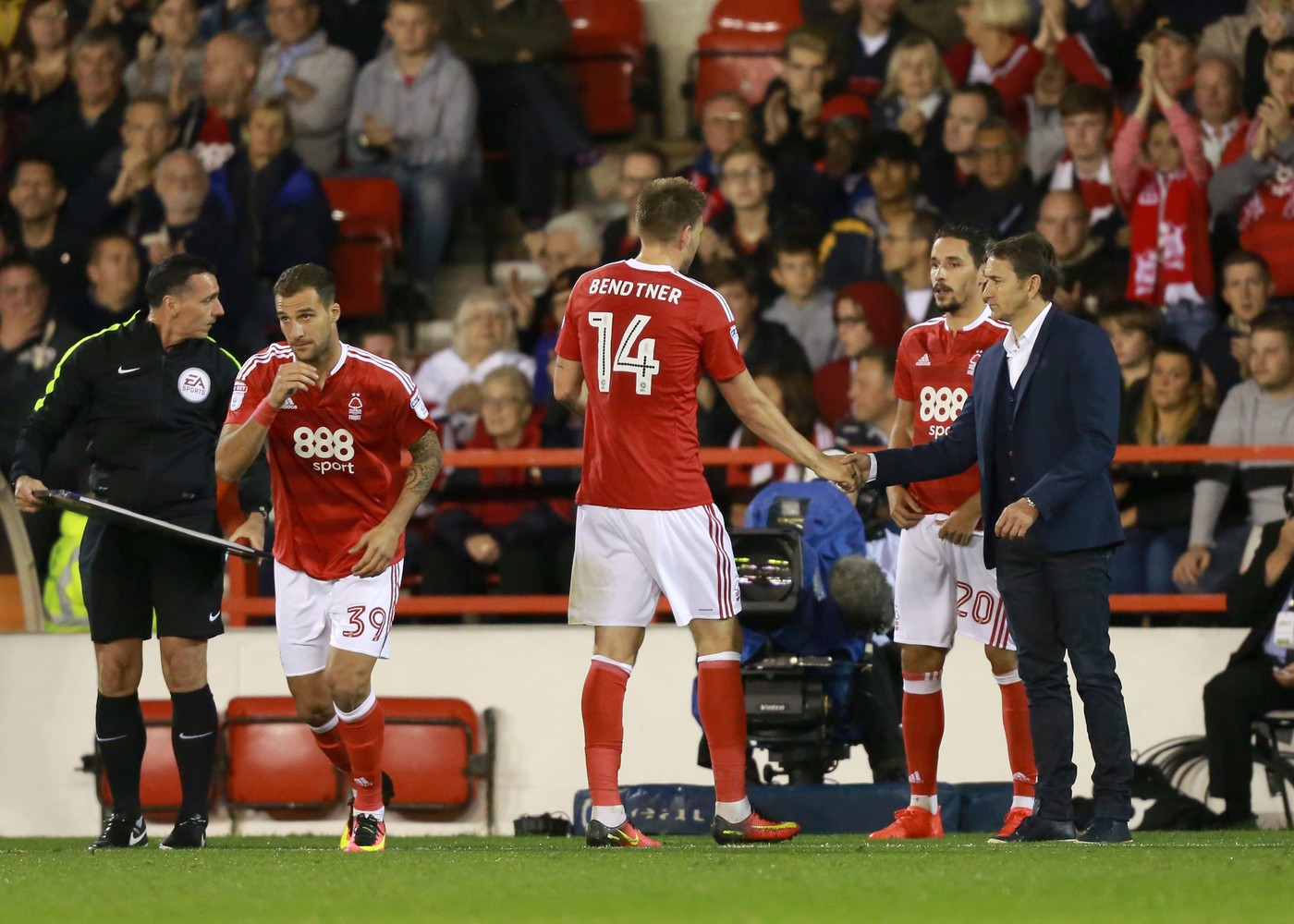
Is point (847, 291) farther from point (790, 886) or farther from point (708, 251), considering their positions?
point (790, 886)

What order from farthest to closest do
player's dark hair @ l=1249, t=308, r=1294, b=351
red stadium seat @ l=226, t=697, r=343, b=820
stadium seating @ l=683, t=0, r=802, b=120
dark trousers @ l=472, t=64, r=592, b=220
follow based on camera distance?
stadium seating @ l=683, t=0, r=802, b=120, dark trousers @ l=472, t=64, r=592, b=220, red stadium seat @ l=226, t=697, r=343, b=820, player's dark hair @ l=1249, t=308, r=1294, b=351

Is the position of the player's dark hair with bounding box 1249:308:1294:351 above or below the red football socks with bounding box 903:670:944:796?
above

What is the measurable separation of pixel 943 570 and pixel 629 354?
5.05ft

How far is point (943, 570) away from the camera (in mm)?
6980

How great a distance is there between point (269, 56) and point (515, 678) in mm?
5794

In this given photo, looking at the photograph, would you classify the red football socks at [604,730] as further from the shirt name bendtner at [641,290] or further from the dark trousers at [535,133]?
the dark trousers at [535,133]

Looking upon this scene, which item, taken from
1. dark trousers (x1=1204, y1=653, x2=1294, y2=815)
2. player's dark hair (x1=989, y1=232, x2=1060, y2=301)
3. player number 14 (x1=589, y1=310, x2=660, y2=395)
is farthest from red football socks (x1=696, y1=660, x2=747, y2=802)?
dark trousers (x1=1204, y1=653, x2=1294, y2=815)

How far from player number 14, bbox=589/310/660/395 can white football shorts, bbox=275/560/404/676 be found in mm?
1148

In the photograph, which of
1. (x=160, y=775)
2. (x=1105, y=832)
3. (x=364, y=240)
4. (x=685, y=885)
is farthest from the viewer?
(x=364, y=240)

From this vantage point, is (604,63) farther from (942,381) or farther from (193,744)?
(193,744)

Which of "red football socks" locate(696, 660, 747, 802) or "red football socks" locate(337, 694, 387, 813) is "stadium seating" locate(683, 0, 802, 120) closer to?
"red football socks" locate(337, 694, 387, 813)

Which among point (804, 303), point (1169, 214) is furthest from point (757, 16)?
point (1169, 214)

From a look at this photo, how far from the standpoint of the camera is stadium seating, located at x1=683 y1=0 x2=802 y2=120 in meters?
13.2

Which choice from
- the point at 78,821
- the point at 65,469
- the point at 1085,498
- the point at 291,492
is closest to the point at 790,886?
the point at 1085,498
